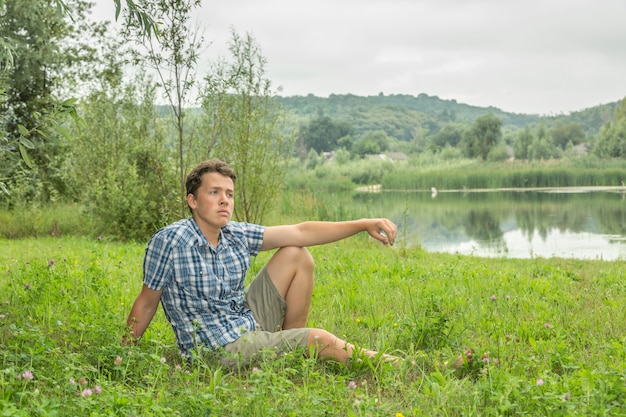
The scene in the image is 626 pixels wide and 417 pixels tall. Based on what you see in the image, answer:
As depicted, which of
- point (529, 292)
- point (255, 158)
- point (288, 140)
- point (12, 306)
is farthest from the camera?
point (288, 140)

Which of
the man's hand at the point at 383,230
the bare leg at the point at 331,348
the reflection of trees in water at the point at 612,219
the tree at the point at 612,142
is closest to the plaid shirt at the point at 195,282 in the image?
the bare leg at the point at 331,348

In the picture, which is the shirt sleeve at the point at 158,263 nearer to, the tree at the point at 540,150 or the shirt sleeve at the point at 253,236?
the shirt sleeve at the point at 253,236

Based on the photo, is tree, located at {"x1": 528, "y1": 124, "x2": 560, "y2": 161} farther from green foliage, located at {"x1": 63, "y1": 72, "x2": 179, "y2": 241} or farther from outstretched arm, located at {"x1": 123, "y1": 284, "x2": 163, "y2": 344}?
outstretched arm, located at {"x1": 123, "y1": 284, "x2": 163, "y2": 344}

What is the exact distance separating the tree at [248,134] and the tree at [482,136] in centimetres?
4837

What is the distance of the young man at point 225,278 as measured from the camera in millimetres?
3545

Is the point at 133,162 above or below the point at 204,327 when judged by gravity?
above

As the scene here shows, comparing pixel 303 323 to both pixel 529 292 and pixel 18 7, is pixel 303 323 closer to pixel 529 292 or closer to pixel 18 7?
pixel 529 292

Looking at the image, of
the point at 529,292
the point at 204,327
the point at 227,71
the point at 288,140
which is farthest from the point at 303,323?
the point at 288,140

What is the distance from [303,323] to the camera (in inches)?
154

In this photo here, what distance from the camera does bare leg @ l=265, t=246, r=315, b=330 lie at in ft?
12.5

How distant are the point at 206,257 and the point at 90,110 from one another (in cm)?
916

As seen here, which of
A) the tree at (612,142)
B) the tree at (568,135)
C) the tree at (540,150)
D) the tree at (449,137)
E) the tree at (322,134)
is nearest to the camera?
the tree at (612,142)

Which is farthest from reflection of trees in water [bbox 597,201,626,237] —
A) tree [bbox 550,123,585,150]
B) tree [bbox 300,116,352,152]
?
tree [bbox 300,116,352,152]

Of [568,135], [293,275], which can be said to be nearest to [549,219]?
[293,275]
